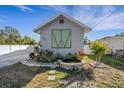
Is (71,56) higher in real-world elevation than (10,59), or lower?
higher

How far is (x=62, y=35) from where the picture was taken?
13406 millimetres

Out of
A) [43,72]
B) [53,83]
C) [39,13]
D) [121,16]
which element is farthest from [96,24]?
[53,83]

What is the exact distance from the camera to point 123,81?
26.9 ft

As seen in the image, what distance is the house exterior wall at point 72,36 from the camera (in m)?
13.4

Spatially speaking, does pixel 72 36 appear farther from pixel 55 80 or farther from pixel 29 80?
pixel 29 80

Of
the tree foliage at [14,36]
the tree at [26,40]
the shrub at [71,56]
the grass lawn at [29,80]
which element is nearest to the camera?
the grass lawn at [29,80]

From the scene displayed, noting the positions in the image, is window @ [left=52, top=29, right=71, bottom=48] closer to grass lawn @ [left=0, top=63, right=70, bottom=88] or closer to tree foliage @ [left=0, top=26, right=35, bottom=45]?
grass lawn @ [left=0, top=63, right=70, bottom=88]

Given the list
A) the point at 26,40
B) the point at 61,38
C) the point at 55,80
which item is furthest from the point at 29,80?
the point at 26,40

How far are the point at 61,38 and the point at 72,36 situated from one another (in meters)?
0.82

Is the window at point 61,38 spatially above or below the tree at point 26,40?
below

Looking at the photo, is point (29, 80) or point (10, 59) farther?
point (10, 59)

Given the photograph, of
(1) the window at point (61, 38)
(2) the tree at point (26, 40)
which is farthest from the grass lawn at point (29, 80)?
(2) the tree at point (26, 40)

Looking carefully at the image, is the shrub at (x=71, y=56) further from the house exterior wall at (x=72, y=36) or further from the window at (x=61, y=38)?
the window at (x=61, y=38)
